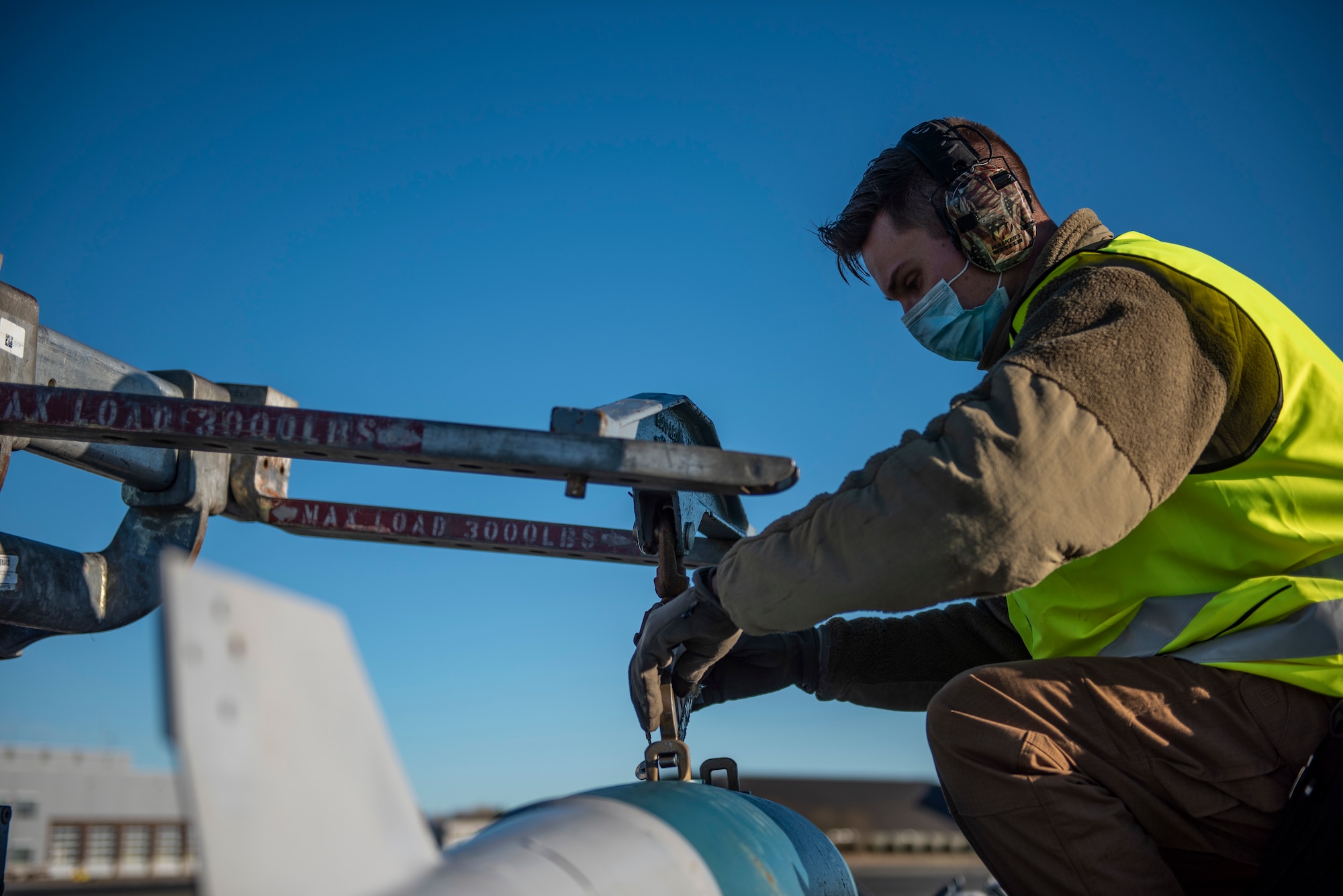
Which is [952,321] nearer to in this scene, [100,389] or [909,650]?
[909,650]

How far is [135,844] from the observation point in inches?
1342

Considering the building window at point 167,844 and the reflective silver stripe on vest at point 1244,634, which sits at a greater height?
the reflective silver stripe on vest at point 1244,634

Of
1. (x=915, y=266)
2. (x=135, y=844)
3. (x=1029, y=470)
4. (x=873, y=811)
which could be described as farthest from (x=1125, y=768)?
(x=135, y=844)

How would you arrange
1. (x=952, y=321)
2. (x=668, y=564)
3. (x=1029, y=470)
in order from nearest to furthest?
1. (x=1029, y=470)
2. (x=668, y=564)
3. (x=952, y=321)

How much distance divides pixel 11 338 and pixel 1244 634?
8.88 ft

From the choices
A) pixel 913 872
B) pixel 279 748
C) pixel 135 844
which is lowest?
pixel 913 872

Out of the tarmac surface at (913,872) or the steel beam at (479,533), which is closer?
the steel beam at (479,533)

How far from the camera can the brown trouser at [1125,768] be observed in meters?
1.69

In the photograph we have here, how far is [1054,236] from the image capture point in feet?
7.33

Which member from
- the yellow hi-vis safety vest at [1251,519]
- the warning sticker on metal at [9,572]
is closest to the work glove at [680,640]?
the yellow hi-vis safety vest at [1251,519]

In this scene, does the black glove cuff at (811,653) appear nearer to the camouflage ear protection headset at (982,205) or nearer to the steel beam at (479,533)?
the steel beam at (479,533)

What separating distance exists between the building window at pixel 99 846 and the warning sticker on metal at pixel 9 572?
37.7 metres

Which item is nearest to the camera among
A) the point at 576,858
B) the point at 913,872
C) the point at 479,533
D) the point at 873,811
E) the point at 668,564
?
the point at 576,858

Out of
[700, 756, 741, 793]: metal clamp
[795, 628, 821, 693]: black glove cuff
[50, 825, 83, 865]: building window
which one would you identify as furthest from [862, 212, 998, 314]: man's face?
[50, 825, 83, 865]: building window
